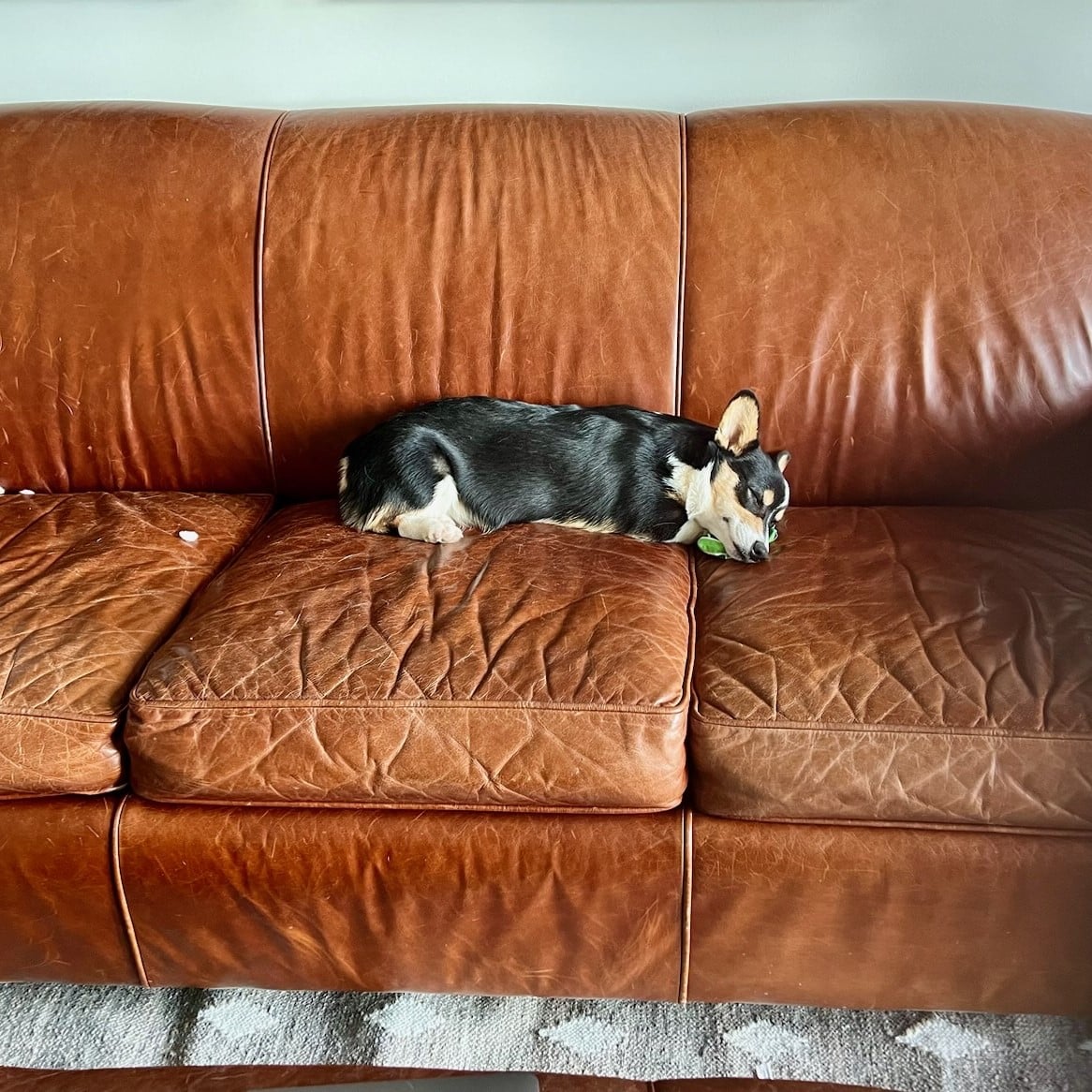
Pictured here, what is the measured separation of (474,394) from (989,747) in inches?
39.2

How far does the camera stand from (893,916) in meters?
1.36

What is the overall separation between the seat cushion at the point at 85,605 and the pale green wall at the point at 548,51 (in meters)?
0.88

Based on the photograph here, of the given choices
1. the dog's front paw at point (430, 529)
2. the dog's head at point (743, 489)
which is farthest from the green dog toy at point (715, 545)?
the dog's front paw at point (430, 529)

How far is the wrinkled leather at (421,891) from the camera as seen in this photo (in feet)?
4.50

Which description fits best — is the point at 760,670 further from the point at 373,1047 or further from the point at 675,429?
the point at 373,1047

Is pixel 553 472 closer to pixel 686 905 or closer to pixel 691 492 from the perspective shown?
pixel 691 492

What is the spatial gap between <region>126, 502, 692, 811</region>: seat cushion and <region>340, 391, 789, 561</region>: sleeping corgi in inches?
11.5

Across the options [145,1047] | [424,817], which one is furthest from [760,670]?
[145,1047]

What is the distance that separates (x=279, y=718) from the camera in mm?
1333

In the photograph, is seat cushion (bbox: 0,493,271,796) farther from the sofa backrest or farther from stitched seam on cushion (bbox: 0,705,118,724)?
the sofa backrest

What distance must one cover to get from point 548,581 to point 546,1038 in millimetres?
597

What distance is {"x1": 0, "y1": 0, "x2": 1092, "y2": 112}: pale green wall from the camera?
6.75 feet

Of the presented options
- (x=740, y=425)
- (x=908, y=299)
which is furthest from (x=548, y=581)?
(x=908, y=299)

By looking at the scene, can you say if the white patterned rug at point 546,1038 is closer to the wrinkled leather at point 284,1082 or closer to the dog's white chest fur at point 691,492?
the wrinkled leather at point 284,1082
